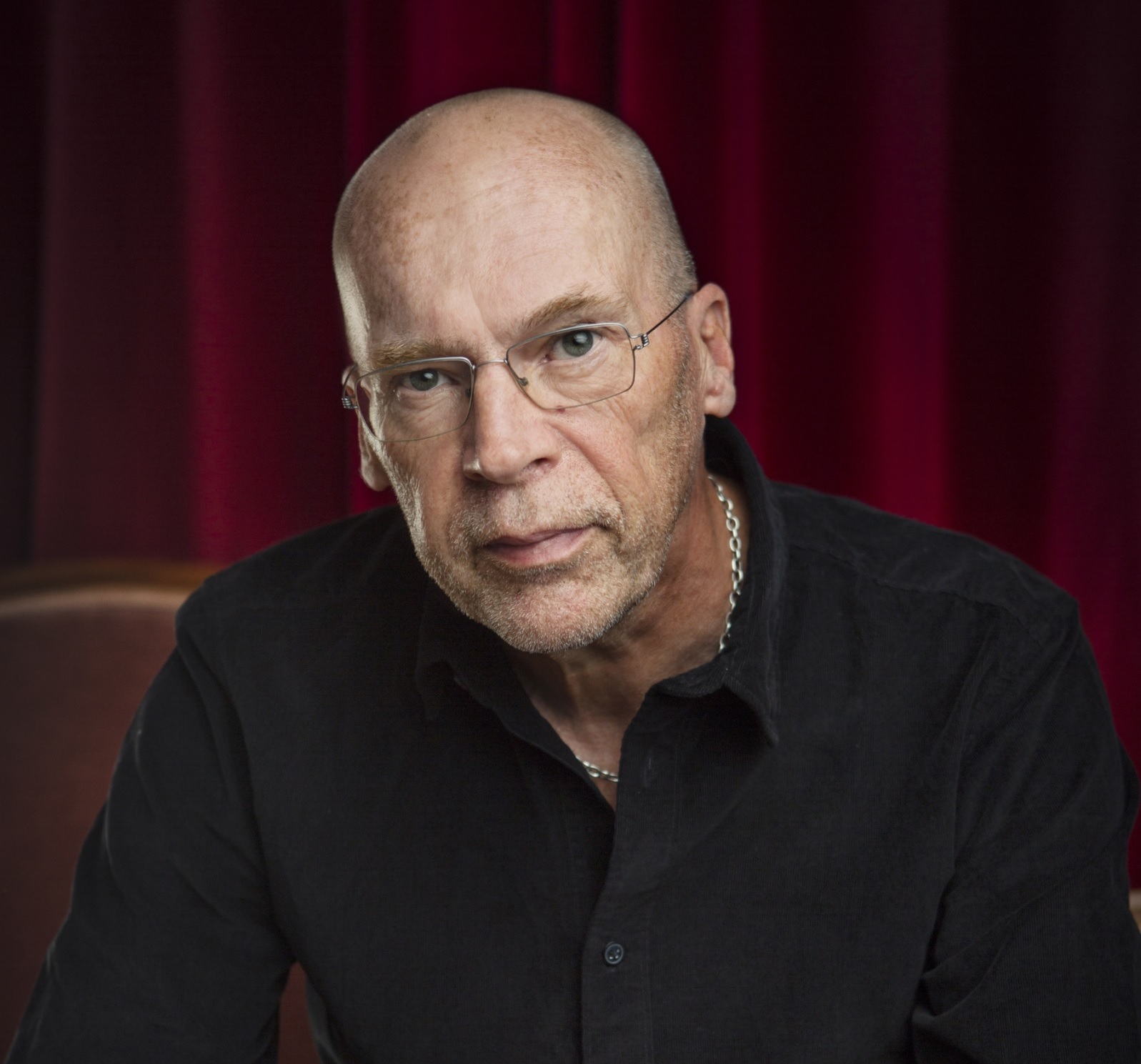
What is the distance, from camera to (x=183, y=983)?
1.24 m

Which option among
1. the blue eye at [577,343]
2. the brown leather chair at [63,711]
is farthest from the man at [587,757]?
the brown leather chair at [63,711]

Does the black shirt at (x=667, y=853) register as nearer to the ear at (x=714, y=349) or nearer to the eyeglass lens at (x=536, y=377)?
the ear at (x=714, y=349)

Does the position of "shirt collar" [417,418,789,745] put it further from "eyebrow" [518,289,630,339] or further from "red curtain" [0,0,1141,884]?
"red curtain" [0,0,1141,884]

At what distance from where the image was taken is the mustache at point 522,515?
106 cm

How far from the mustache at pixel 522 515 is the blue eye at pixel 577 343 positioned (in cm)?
15

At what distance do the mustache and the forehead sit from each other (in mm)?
158

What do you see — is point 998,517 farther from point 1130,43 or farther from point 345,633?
point 345,633

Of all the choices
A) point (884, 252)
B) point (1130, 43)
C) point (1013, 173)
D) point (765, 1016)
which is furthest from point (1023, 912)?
point (1130, 43)

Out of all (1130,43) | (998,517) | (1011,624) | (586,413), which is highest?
(1130,43)

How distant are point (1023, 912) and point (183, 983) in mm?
837

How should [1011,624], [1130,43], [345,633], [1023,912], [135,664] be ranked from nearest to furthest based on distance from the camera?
[1023,912]
[1011,624]
[345,633]
[135,664]
[1130,43]

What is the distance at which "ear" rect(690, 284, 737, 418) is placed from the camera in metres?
1.31

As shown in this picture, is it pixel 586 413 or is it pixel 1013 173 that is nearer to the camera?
pixel 586 413

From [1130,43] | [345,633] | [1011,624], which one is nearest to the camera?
[1011,624]
